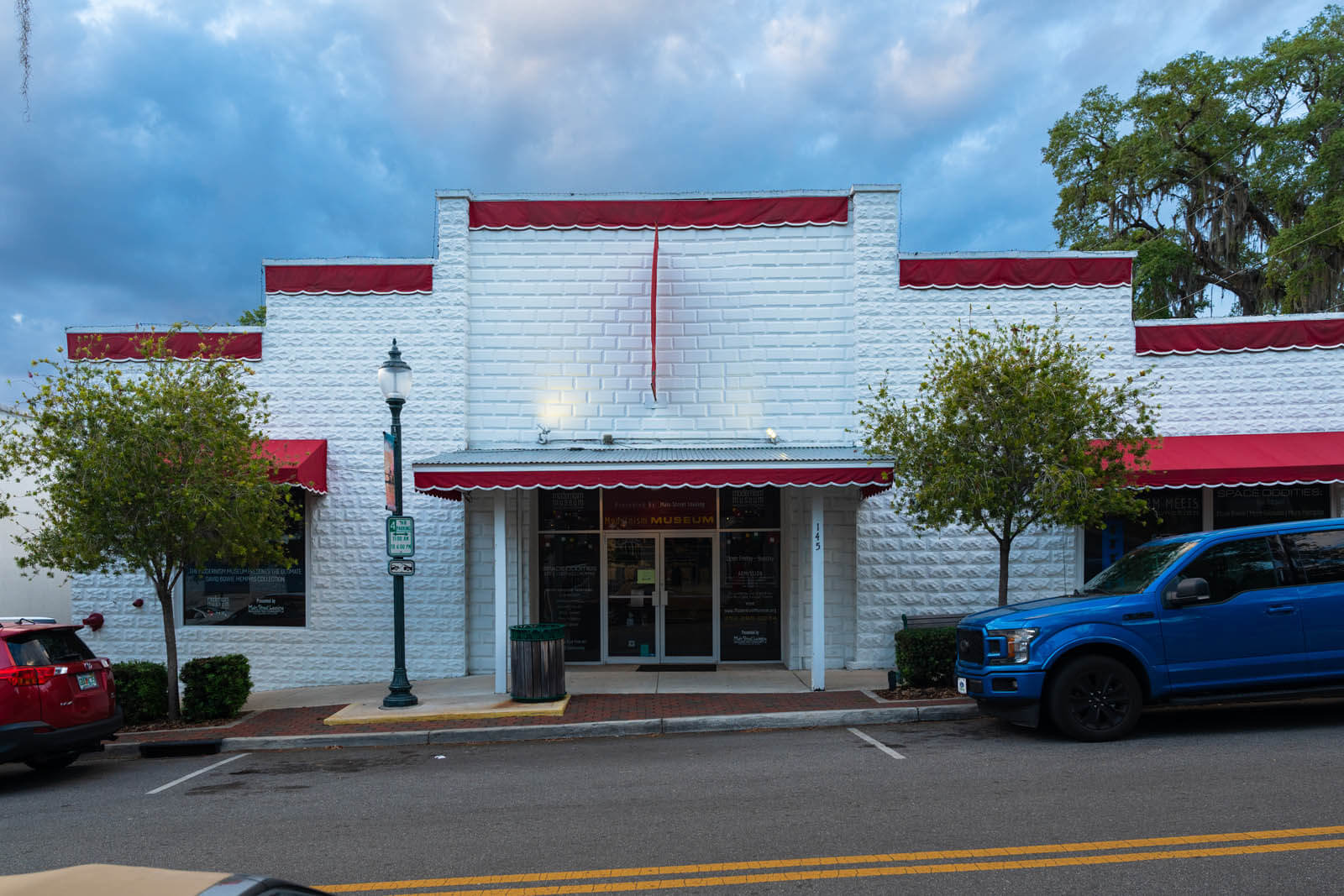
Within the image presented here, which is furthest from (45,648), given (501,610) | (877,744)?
(877,744)

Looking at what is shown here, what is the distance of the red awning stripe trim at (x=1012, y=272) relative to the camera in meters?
14.0

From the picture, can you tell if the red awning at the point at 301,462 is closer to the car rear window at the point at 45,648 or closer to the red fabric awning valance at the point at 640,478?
the red fabric awning valance at the point at 640,478

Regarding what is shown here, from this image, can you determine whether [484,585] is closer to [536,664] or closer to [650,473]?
[536,664]

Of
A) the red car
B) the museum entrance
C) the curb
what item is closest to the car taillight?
the red car

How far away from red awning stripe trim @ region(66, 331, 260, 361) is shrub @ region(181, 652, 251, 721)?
189 inches

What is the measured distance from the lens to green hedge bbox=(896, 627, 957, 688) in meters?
11.4

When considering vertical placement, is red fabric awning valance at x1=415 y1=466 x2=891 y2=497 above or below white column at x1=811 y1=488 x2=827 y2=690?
above

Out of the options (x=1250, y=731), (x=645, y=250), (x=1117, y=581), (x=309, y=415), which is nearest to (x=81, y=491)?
(x=309, y=415)

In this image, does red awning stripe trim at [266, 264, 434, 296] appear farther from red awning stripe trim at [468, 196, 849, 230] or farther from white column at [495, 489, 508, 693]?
white column at [495, 489, 508, 693]

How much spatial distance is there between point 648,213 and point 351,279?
453cm

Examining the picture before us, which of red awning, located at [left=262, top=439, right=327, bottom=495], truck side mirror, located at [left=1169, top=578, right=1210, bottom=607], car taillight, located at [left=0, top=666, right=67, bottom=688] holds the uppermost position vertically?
red awning, located at [left=262, top=439, right=327, bottom=495]

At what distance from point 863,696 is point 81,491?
30.2ft

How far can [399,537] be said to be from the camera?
1173cm

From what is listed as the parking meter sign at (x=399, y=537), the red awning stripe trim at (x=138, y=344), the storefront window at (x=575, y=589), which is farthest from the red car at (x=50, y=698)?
the storefront window at (x=575, y=589)
